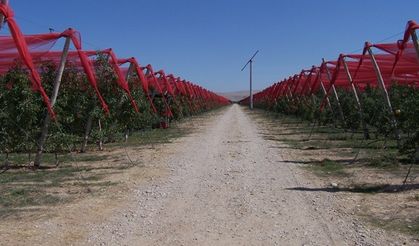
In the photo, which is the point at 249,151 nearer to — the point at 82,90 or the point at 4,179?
the point at 82,90

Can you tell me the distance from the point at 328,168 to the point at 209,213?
485cm

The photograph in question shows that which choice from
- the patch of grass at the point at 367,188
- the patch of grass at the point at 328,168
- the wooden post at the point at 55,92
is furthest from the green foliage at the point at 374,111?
the wooden post at the point at 55,92

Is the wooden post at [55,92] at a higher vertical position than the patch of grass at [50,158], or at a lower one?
higher

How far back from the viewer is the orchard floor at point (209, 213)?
586 cm

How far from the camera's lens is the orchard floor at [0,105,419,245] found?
5859mm

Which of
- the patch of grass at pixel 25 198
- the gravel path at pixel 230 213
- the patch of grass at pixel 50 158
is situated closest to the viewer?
the gravel path at pixel 230 213

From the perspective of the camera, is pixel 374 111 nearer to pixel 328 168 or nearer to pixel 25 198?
pixel 328 168

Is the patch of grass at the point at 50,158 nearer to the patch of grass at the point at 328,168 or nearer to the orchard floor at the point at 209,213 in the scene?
the orchard floor at the point at 209,213

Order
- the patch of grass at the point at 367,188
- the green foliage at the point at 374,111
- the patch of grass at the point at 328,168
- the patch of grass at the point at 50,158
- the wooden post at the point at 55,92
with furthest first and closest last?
the patch of grass at the point at 50,158
the wooden post at the point at 55,92
the patch of grass at the point at 328,168
the green foliage at the point at 374,111
the patch of grass at the point at 367,188

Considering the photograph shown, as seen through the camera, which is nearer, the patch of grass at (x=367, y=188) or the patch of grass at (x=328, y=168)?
the patch of grass at (x=367, y=188)

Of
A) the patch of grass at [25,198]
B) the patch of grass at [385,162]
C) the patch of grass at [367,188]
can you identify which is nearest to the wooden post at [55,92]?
the patch of grass at [25,198]

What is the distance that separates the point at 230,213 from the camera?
7055mm

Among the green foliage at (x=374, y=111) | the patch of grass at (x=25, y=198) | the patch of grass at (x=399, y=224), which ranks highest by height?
the green foliage at (x=374, y=111)

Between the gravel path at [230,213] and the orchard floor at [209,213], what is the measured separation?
1cm
